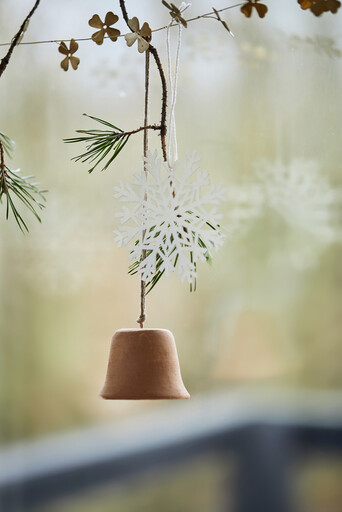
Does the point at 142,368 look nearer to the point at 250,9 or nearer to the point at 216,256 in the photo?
the point at 250,9

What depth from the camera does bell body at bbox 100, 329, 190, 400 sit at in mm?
694

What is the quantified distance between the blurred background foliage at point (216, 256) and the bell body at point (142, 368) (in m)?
0.57

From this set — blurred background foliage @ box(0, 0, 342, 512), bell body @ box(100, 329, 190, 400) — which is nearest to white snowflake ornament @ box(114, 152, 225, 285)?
bell body @ box(100, 329, 190, 400)

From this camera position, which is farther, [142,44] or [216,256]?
[216,256]

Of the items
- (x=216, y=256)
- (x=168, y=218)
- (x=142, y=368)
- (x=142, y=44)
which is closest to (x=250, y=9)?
(x=142, y=44)

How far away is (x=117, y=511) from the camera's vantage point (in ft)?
4.27

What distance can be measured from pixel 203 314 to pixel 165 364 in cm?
59

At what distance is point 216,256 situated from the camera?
4.27ft

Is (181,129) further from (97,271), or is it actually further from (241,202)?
(97,271)

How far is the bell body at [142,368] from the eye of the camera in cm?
69

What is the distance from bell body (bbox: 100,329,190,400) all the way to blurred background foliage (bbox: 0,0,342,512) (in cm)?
57

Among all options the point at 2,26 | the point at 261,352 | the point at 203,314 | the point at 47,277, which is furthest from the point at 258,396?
the point at 2,26

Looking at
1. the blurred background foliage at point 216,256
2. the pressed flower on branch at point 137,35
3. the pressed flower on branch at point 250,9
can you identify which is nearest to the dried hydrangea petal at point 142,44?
the pressed flower on branch at point 137,35

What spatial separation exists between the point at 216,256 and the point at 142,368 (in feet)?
2.04
